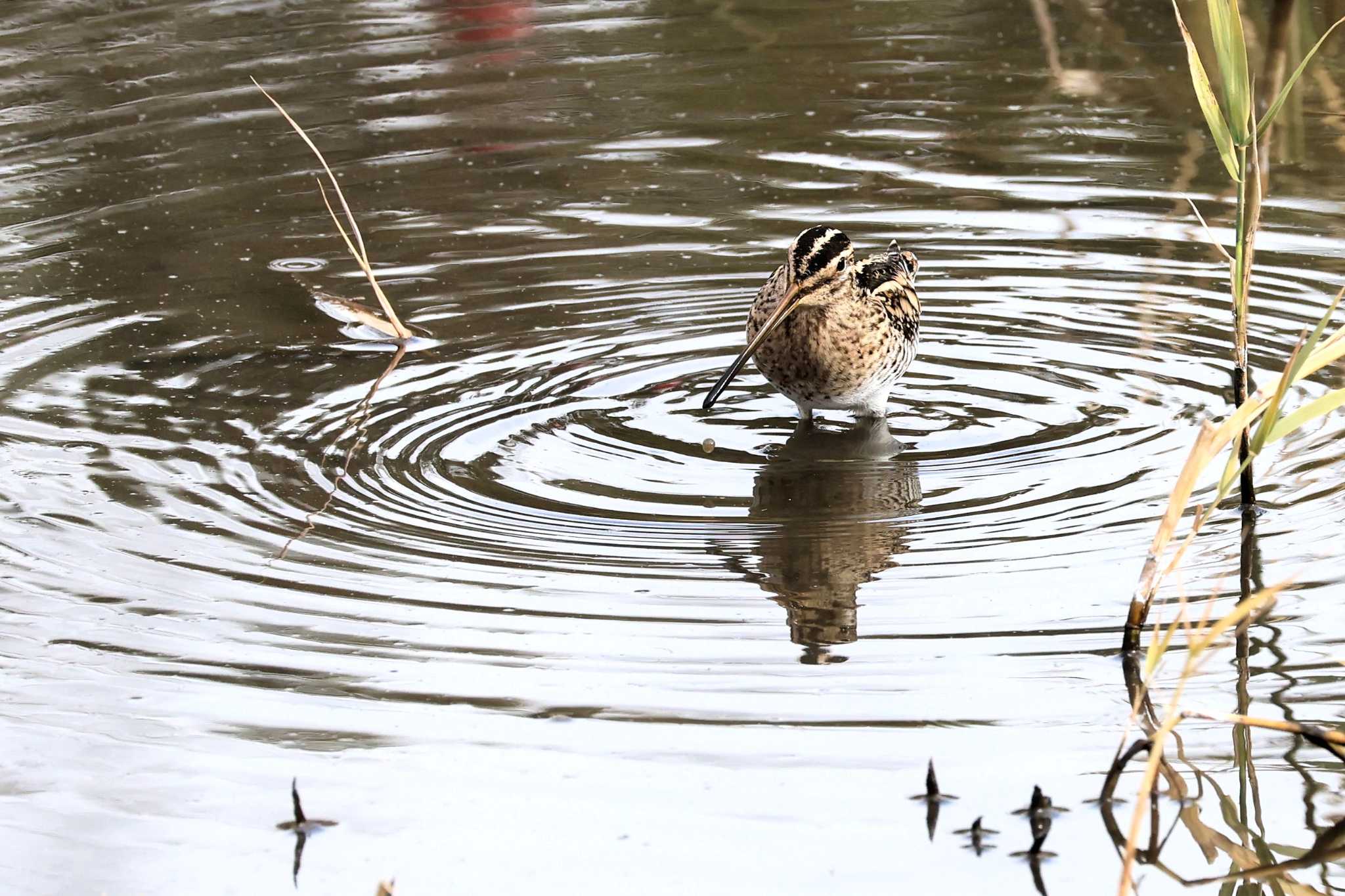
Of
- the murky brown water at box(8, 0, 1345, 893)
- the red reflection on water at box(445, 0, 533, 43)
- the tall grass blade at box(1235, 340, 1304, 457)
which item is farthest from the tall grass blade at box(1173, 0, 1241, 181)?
the red reflection on water at box(445, 0, 533, 43)

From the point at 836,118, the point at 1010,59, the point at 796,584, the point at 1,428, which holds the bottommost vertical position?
the point at 796,584

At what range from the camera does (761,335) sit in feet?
25.3

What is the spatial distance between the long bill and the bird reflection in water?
14.9 inches

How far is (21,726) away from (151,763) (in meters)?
0.49

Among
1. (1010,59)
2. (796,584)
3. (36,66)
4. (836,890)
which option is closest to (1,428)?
(796,584)

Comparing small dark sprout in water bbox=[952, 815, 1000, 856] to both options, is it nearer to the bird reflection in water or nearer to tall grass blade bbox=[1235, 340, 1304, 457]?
the bird reflection in water

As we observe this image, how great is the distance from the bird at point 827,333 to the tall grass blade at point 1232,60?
2.49 meters

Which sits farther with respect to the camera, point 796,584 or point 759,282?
point 759,282

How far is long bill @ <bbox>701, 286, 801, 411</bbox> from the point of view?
7719mm

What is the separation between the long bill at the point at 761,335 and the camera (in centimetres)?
772

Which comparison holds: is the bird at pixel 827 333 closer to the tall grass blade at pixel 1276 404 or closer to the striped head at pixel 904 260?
the striped head at pixel 904 260

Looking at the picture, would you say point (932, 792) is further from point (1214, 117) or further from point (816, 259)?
point (816, 259)

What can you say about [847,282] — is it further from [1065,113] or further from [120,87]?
[120,87]

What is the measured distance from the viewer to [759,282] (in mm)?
9602
